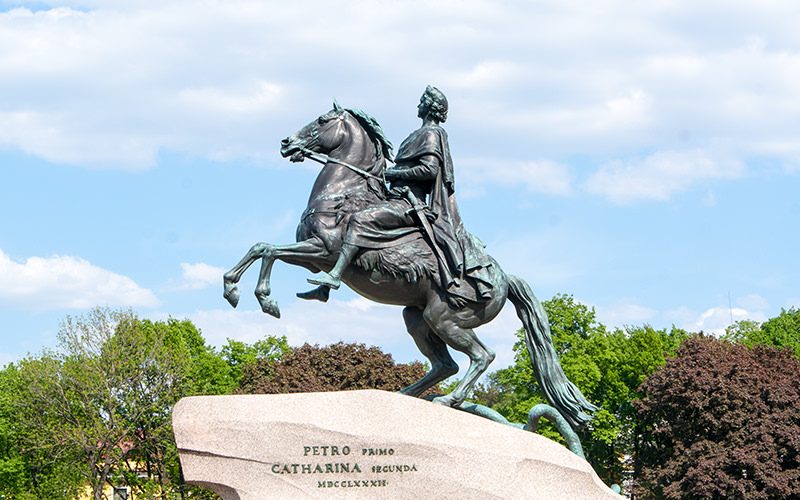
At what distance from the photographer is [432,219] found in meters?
10.7

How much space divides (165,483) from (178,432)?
1135 inches

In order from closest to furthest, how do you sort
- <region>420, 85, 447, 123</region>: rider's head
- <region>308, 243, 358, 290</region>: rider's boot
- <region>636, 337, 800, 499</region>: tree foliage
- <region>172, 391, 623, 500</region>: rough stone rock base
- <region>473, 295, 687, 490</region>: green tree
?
<region>172, 391, 623, 500</region>: rough stone rock base
<region>308, 243, 358, 290</region>: rider's boot
<region>420, 85, 447, 123</region>: rider's head
<region>636, 337, 800, 499</region>: tree foliage
<region>473, 295, 687, 490</region>: green tree

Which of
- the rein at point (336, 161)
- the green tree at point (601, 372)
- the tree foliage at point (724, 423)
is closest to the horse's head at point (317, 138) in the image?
the rein at point (336, 161)

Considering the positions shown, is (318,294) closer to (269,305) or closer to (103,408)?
(269,305)

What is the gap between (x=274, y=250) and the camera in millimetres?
10078

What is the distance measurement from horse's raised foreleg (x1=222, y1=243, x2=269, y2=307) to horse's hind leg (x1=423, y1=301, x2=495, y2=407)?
1972 mm

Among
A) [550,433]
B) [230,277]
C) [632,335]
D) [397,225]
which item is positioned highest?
[632,335]

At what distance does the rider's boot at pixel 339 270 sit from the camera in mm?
9953

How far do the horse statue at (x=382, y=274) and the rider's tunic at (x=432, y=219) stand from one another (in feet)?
0.47

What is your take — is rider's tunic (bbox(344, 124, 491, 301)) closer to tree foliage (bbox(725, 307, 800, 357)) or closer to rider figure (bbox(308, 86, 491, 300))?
rider figure (bbox(308, 86, 491, 300))

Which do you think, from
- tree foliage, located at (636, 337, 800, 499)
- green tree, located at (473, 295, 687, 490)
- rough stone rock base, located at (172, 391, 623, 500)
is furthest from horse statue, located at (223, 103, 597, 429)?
green tree, located at (473, 295, 687, 490)

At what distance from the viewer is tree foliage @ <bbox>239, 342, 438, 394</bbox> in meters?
34.0

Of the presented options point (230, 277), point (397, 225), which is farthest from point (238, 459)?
point (397, 225)

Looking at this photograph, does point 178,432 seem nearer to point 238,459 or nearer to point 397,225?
point 238,459
